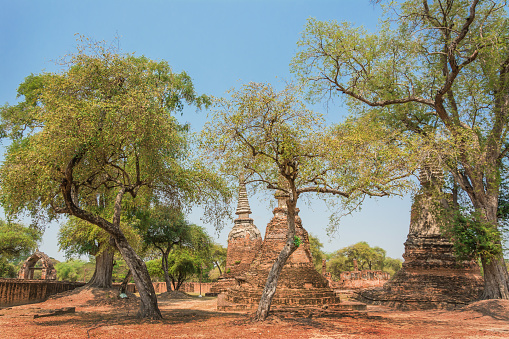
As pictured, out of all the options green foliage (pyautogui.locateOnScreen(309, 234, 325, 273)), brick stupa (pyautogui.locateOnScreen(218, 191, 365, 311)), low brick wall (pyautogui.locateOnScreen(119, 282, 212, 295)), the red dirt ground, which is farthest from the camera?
green foliage (pyautogui.locateOnScreen(309, 234, 325, 273))

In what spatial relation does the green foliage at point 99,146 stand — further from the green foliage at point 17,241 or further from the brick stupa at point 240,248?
the green foliage at point 17,241

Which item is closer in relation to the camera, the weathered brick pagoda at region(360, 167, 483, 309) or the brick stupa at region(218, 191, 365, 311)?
the brick stupa at region(218, 191, 365, 311)

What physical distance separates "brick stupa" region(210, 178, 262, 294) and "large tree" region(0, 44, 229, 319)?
14.6 m

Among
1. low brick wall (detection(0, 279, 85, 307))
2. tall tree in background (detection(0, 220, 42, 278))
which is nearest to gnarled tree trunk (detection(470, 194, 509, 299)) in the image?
low brick wall (detection(0, 279, 85, 307))

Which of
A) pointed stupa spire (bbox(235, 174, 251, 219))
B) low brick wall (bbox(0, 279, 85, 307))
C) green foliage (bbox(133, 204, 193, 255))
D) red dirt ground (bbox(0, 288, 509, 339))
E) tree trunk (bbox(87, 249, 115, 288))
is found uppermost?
pointed stupa spire (bbox(235, 174, 251, 219))

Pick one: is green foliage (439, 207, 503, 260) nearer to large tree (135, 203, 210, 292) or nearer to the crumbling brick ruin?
large tree (135, 203, 210, 292)

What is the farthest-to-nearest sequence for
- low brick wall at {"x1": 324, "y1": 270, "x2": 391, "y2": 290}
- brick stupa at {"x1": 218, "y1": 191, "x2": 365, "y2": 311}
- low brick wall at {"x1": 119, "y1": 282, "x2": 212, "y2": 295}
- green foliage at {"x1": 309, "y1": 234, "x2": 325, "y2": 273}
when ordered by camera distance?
green foliage at {"x1": 309, "y1": 234, "x2": 325, "y2": 273} < low brick wall at {"x1": 119, "y1": 282, "x2": 212, "y2": 295} < low brick wall at {"x1": 324, "y1": 270, "x2": 391, "y2": 290} < brick stupa at {"x1": 218, "y1": 191, "x2": 365, "y2": 311}

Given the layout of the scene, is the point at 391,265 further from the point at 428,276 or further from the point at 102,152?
the point at 102,152

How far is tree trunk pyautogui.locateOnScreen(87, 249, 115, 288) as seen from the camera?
19.7m

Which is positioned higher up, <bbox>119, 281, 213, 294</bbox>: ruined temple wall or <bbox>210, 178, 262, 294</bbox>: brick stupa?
<bbox>210, 178, 262, 294</bbox>: brick stupa

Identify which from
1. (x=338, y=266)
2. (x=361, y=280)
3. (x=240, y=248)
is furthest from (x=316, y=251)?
(x=240, y=248)

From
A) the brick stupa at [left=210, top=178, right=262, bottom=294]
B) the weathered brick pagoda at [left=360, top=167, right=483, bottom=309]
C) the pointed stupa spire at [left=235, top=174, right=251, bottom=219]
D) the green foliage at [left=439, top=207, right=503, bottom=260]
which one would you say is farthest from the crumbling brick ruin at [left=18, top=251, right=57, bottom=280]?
the green foliage at [left=439, top=207, right=503, bottom=260]

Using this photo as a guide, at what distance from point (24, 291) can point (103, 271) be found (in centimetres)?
400

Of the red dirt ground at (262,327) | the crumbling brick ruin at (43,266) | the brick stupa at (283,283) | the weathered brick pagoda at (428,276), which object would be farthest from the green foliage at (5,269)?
the weathered brick pagoda at (428,276)
